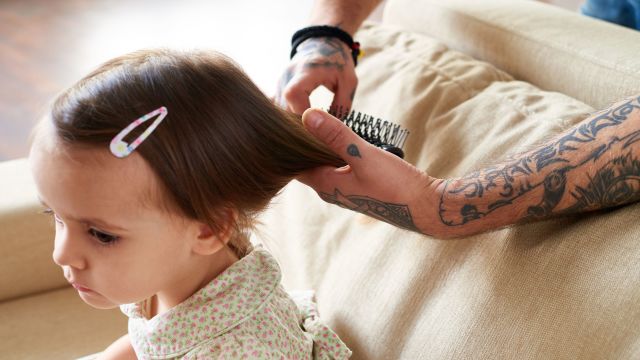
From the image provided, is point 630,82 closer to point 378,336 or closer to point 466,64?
point 466,64

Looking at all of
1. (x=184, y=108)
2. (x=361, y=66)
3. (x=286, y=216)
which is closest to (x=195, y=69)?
(x=184, y=108)

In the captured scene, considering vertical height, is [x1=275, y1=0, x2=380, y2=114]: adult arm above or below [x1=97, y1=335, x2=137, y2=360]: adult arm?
above

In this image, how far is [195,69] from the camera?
0.89m

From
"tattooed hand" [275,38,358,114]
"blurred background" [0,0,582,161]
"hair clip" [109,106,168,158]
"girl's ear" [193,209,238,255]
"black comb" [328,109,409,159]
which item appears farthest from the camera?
"blurred background" [0,0,582,161]

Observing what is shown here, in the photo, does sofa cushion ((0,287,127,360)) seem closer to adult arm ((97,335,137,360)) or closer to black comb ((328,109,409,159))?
adult arm ((97,335,137,360))

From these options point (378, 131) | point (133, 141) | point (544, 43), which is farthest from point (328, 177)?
point (544, 43)

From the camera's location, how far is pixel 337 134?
37.6 inches

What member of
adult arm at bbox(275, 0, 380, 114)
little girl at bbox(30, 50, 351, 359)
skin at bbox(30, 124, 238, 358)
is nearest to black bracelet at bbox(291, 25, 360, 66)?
adult arm at bbox(275, 0, 380, 114)

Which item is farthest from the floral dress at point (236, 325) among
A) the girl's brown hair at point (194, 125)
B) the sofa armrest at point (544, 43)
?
the sofa armrest at point (544, 43)

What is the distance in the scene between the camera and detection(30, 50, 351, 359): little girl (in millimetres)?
851

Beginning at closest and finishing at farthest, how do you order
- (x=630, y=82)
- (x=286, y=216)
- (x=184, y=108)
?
(x=184, y=108), (x=630, y=82), (x=286, y=216)

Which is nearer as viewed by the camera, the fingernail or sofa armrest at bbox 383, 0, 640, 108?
the fingernail

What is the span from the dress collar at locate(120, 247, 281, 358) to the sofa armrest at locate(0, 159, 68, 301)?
1.62ft

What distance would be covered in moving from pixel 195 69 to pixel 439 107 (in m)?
0.53
